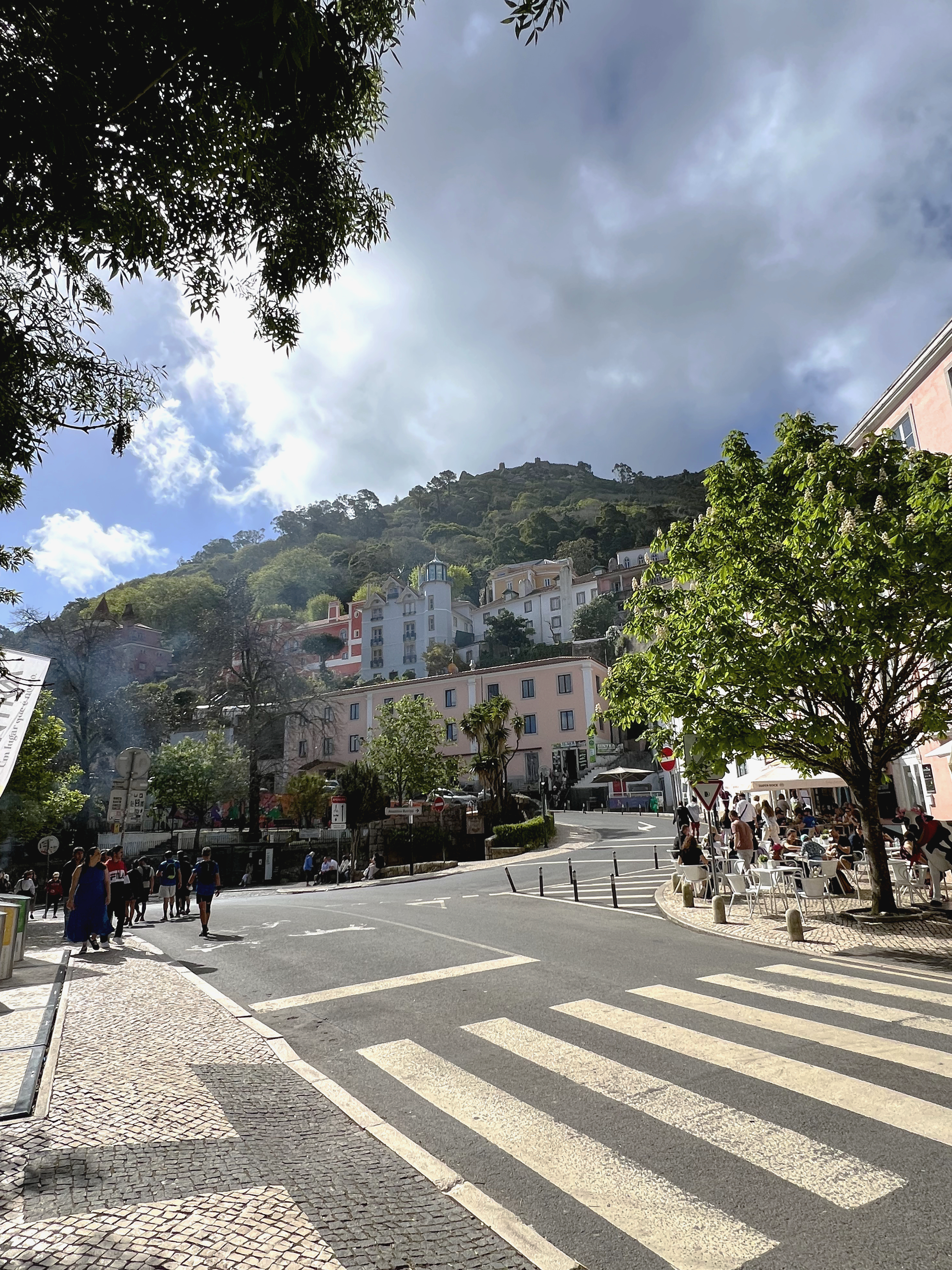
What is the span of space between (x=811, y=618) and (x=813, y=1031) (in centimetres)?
635

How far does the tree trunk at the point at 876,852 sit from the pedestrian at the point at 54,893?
23505mm

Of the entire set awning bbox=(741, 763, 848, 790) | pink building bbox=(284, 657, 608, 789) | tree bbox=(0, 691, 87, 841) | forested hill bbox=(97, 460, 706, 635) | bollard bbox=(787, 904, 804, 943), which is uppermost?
forested hill bbox=(97, 460, 706, 635)

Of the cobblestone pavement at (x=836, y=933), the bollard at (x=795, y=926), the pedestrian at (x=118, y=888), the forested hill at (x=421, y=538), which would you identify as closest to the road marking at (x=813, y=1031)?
the cobblestone pavement at (x=836, y=933)

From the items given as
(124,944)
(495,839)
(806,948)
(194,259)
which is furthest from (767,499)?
(495,839)

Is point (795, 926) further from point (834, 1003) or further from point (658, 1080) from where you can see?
point (658, 1080)

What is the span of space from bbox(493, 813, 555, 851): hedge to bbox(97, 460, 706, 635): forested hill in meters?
57.0

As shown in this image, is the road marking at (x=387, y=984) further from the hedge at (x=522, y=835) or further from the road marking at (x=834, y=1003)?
the hedge at (x=522, y=835)

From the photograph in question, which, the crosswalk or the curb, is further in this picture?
the crosswalk

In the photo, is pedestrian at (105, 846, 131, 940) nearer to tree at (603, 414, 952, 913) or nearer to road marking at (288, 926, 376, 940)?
road marking at (288, 926, 376, 940)

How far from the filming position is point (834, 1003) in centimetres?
745

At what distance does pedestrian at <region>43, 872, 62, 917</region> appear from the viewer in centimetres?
2414

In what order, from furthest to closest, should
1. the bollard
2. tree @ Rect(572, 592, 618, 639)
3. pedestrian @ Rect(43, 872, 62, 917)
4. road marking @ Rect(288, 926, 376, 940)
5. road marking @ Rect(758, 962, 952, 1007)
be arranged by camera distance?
tree @ Rect(572, 592, 618, 639) < pedestrian @ Rect(43, 872, 62, 917) < road marking @ Rect(288, 926, 376, 940) < the bollard < road marking @ Rect(758, 962, 952, 1007)

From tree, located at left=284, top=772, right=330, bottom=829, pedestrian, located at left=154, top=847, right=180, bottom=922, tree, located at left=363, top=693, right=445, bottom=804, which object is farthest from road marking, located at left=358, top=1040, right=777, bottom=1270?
tree, located at left=284, top=772, right=330, bottom=829

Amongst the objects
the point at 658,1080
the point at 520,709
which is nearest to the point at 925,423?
the point at 658,1080
